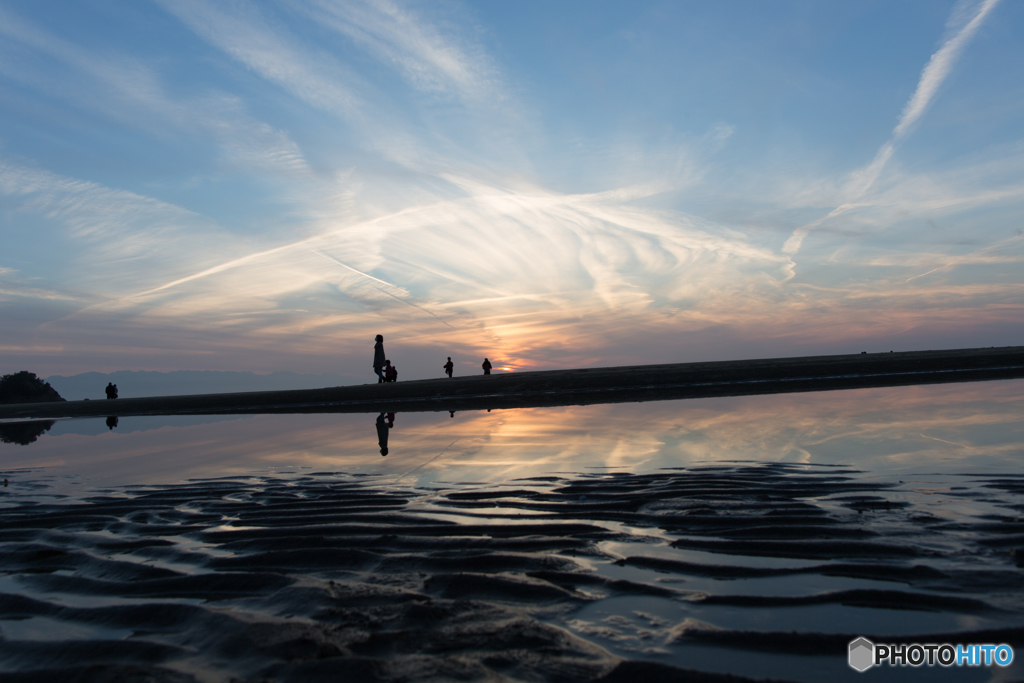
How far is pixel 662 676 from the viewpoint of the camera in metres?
2.65

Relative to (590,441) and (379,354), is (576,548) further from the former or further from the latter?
(379,354)

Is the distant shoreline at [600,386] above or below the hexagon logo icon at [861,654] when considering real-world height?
above

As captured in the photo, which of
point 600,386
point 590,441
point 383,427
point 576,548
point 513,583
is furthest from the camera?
point 600,386

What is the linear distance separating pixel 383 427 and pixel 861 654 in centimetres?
1371

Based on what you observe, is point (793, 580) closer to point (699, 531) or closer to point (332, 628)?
point (699, 531)

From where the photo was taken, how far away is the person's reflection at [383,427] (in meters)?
11.8

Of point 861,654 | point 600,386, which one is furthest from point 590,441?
point 600,386

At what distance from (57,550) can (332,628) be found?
367cm

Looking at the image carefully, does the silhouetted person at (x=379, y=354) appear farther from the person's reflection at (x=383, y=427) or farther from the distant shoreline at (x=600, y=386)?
the person's reflection at (x=383, y=427)

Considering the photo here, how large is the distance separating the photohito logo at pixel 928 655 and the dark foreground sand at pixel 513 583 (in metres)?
0.06

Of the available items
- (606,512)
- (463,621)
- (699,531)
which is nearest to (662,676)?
(463,621)

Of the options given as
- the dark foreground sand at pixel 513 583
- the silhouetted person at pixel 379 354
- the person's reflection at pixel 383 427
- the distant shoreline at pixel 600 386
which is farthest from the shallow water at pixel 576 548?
the silhouetted person at pixel 379 354

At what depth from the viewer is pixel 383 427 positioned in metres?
15.5

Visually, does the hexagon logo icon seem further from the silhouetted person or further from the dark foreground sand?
the silhouetted person
